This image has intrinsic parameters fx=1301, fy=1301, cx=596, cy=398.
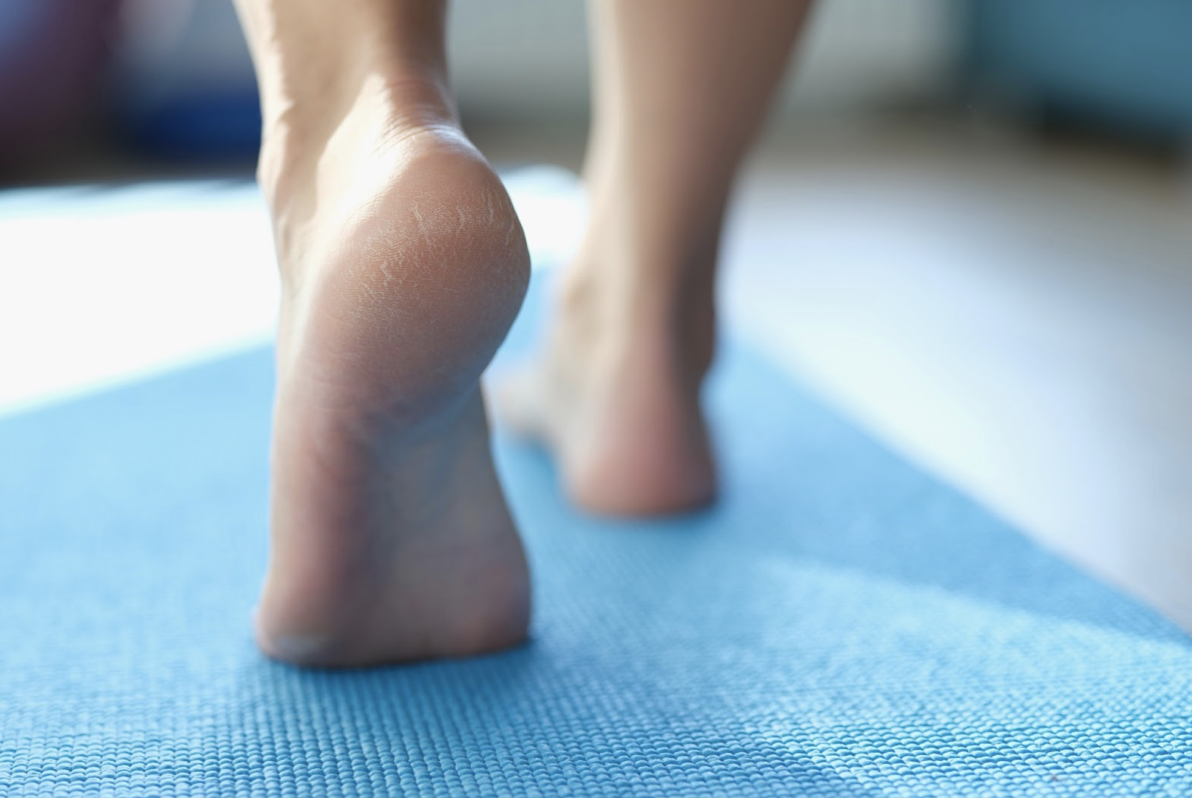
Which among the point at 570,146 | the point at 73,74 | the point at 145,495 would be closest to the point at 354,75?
the point at 145,495

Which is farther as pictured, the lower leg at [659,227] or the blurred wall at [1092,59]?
the blurred wall at [1092,59]

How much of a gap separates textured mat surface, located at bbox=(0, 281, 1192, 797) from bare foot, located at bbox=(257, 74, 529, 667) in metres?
0.03

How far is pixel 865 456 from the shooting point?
995mm

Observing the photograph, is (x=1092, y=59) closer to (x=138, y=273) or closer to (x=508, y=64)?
(x=508, y=64)

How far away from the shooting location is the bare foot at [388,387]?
54 cm

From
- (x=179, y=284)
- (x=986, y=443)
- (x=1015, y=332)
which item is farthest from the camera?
(x=179, y=284)

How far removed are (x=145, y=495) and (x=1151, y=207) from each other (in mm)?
1840

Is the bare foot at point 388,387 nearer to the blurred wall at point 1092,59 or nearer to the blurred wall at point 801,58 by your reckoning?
the blurred wall at point 1092,59

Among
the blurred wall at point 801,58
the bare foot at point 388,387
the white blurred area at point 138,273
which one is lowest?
the blurred wall at point 801,58

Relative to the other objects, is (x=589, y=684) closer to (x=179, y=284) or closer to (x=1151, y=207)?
(x=179, y=284)

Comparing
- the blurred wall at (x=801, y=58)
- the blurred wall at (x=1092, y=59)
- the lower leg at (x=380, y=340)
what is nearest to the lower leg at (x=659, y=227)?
the lower leg at (x=380, y=340)

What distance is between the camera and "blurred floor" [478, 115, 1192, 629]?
0.94 metres

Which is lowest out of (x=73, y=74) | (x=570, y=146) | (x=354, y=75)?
(x=570, y=146)

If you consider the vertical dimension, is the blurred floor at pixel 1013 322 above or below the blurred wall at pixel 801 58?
above
